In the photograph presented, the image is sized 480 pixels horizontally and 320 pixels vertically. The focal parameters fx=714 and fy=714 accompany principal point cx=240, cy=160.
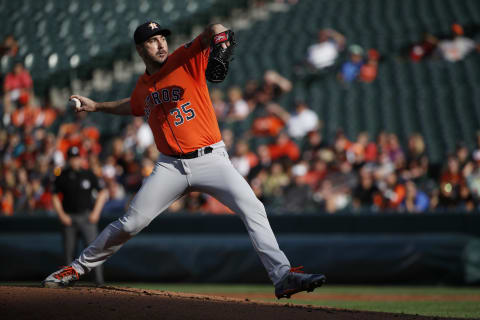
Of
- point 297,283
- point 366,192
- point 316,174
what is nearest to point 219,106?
point 316,174

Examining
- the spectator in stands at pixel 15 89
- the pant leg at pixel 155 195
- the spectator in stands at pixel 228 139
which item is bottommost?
the spectator in stands at pixel 228 139

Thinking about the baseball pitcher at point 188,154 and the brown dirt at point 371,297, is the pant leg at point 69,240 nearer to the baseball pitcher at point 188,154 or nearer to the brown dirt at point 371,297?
the brown dirt at point 371,297

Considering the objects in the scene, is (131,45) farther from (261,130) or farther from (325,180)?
(325,180)

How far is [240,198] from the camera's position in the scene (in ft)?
15.6

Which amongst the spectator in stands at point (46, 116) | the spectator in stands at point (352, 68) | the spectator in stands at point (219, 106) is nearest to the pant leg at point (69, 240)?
the spectator in stands at point (219, 106)

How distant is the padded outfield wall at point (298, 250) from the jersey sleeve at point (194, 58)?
5327 millimetres

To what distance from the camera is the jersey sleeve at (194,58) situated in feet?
15.6

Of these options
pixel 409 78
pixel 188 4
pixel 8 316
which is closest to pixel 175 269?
pixel 8 316

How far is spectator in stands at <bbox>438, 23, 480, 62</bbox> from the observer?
→ 49.1ft

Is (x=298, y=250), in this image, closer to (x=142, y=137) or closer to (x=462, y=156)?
(x=462, y=156)

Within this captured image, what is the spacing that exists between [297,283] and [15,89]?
1097 centimetres

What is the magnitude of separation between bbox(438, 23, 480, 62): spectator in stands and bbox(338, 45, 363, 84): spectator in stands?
1780 millimetres

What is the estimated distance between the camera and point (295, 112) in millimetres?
13164

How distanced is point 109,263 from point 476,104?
7.41m
